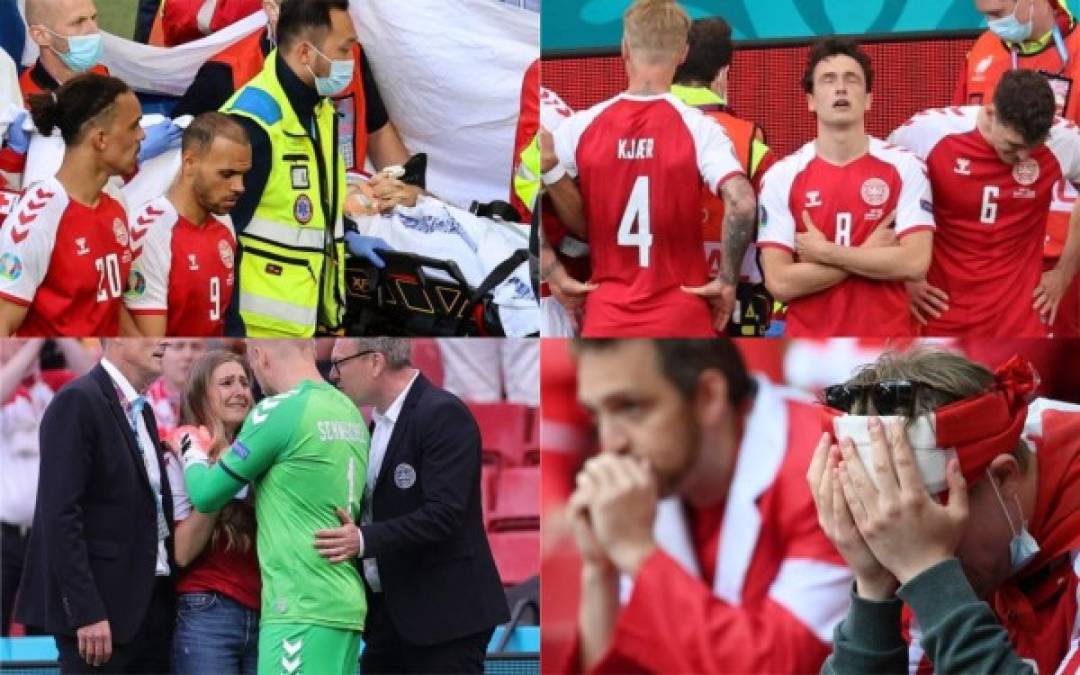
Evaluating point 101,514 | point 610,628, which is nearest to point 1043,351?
point 610,628

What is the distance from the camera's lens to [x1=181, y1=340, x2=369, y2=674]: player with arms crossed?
168 inches

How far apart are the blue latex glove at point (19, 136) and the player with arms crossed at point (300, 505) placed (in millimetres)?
927

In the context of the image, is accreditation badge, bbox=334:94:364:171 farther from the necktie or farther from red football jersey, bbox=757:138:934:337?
red football jersey, bbox=757:138:934:337

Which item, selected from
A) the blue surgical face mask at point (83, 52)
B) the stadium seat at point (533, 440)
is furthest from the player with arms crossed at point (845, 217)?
the blue surgical face mask at point (83, 52)

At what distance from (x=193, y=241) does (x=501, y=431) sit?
956mm

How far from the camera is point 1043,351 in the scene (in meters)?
4.25

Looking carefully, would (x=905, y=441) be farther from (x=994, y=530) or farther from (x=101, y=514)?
(x=101, y=514)

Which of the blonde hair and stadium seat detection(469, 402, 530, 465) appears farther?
stadium seat detection(469, 402, 530, 465)

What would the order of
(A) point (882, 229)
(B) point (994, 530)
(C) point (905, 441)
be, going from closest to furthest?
(C) point (905, 441) → (B) point (994, 530) → (A) point (882, 229)

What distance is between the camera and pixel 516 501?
441 cm

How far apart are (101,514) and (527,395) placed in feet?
3.78

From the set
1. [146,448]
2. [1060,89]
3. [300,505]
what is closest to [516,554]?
[300,505]

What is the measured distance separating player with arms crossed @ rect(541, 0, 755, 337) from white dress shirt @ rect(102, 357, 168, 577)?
125 centimetres

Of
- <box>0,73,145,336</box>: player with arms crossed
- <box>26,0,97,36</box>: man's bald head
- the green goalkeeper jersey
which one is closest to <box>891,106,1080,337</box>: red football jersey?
the green goalkeeper jersey
